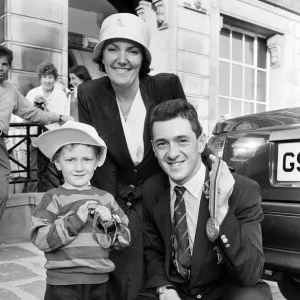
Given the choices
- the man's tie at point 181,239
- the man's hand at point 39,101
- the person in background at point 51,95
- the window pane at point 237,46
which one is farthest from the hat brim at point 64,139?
the window pane at point 237,46

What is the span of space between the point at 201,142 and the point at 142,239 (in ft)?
2.16

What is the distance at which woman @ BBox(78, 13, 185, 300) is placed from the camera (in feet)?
7.23

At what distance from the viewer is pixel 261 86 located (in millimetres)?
11672

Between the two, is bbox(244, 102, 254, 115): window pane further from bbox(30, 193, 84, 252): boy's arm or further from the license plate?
bbox(30, 193, 84, 252): boy's arm

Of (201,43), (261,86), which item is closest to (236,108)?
(261,86)

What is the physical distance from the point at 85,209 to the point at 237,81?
→ 9.44m

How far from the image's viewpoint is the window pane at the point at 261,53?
11.4m

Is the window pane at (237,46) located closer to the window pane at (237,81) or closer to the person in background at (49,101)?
the window pane at (237,81)

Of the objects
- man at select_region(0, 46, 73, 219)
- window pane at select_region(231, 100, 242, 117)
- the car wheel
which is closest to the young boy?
the car wheel

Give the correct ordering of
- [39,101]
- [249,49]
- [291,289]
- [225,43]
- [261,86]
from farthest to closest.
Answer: [261,86]
[249,49]
[225,43]
[39,101]
[291,289]

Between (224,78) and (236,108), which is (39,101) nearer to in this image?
(224,78)

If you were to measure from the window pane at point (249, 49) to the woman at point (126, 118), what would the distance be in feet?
30.3

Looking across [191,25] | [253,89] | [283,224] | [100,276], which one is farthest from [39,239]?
[253,89]

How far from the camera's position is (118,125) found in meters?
2.28
